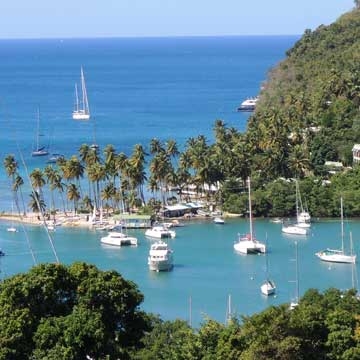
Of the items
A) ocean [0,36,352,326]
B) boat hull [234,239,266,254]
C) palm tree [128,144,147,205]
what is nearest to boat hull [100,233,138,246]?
ocean [0,36,352,326]

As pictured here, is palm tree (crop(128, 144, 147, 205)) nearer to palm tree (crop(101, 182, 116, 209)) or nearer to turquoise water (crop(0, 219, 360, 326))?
palm tree (crop(101, 182, 116, 209))

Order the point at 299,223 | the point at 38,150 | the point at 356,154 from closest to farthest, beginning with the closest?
the point at 299,223 < the point at 356,154 < the point at 38,150

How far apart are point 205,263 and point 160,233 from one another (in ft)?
19.4

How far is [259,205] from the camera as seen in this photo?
59469 millimetres

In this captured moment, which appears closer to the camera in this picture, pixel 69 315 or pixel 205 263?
pixel 69 315

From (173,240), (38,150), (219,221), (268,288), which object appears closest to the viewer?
(268,288)

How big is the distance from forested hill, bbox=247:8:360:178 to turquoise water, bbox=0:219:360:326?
691 centimetres

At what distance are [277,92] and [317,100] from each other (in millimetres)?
14837

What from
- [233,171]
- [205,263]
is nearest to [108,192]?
[233,171]

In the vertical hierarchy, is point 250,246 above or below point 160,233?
below

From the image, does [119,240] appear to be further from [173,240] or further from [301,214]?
[301,214]

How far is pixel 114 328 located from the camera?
88.1 ft

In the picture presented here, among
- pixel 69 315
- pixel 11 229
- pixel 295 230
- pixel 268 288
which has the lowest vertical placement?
pixel 268 288

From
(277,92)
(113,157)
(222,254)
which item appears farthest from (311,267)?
(277,92)
